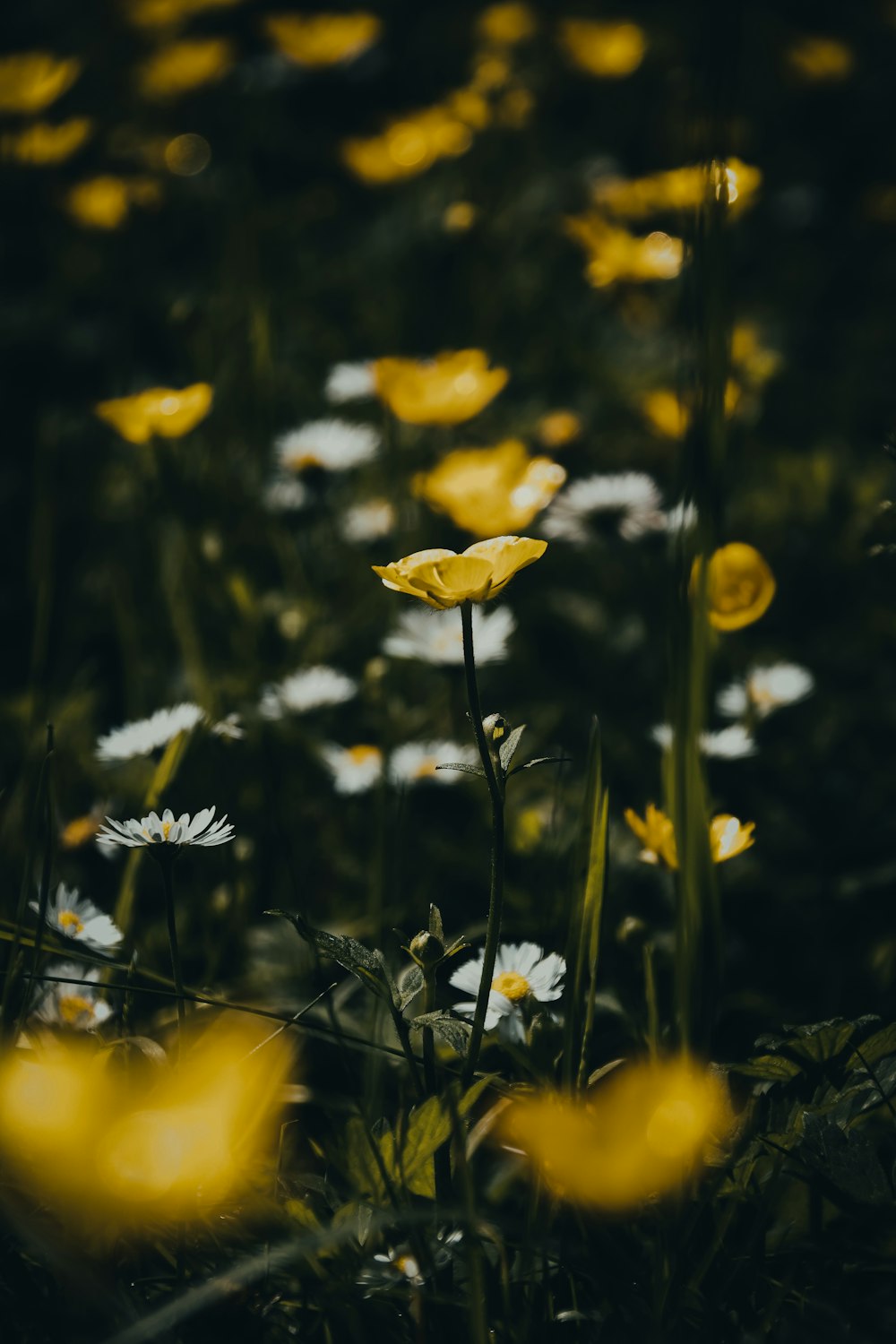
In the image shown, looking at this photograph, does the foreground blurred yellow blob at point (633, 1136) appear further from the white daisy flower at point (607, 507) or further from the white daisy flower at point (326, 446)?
the white daisy flower at point (326, 446)

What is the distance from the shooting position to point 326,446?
4.70 feet

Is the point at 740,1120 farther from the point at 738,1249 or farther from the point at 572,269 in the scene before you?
the point at 572,269

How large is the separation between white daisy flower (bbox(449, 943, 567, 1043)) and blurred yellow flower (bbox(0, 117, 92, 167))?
177cm

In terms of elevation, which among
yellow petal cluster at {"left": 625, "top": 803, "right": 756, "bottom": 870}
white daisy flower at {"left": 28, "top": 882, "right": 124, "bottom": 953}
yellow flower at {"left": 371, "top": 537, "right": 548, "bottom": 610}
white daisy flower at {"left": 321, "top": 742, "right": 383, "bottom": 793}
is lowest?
white daisy flower at {"left": 321, "top": 742, "right": 383, "bottom": 793}

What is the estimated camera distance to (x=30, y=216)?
2.21m

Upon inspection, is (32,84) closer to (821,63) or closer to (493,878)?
(821,63)

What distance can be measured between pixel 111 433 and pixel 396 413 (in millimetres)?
703

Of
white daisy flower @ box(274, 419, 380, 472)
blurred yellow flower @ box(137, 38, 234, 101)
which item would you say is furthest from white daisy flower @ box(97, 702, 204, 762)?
blurred yellow flower @ box(137, 38, 234, 101)

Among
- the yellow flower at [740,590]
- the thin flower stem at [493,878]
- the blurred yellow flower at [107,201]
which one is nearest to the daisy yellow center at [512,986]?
the thin flower stem at [493,878]

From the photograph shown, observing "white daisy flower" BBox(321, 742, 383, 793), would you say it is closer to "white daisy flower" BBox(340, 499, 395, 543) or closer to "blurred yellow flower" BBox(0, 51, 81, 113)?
"white daisy flower" BBox(340, 499, 395, 543)

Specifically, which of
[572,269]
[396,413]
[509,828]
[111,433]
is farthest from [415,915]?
[572,269]

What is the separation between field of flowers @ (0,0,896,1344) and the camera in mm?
509

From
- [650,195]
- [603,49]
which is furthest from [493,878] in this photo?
[603,49]

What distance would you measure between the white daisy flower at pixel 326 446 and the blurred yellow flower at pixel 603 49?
1.29 m
